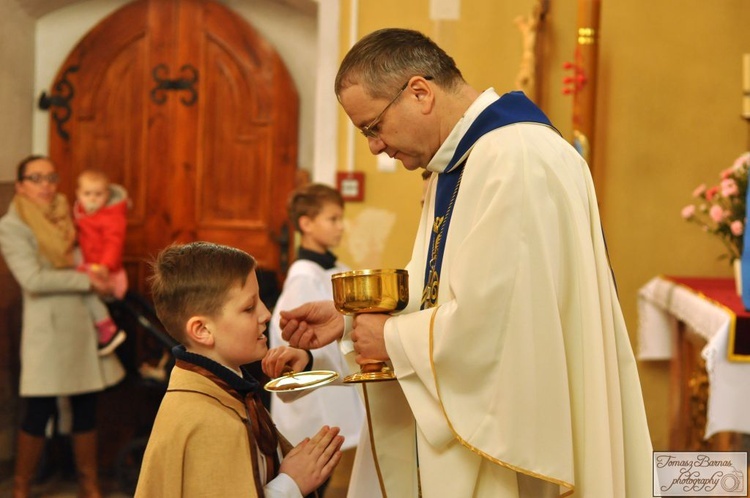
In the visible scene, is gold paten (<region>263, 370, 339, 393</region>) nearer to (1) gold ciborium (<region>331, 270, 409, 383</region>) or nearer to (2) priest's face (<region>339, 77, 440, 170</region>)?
(1) gold ciborium (<region>331, 270, 409, 383</region>)

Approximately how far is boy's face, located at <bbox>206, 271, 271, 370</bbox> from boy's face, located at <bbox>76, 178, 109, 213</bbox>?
153 inches

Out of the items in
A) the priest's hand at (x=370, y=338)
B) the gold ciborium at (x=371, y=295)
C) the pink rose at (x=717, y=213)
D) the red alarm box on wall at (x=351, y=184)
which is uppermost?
the red alarm box on wall at (x=351, y=184)

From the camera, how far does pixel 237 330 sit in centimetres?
229

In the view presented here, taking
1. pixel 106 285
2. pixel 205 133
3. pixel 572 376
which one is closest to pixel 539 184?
pixel 572 376

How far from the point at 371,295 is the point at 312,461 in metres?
0.41

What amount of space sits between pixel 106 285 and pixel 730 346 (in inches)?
135

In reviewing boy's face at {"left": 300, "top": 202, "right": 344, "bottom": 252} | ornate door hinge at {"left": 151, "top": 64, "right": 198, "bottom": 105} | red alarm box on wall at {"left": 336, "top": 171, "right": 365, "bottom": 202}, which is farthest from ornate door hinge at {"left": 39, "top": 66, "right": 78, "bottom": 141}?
boy's face at {"left": 300, "top": 202, "right": 344, "bottom": 252}

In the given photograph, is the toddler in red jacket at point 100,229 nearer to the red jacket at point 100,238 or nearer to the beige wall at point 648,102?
the red jacket at point 100,238

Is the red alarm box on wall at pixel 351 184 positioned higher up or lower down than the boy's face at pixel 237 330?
higher up

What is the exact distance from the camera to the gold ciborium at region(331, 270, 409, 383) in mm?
2273

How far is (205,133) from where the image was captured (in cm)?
683

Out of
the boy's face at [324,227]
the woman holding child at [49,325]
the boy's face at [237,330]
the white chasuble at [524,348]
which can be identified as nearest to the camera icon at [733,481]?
the white chasuble at [524,348]

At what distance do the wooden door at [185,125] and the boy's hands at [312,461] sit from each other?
4524 millimetres

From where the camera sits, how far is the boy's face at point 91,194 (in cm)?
593
